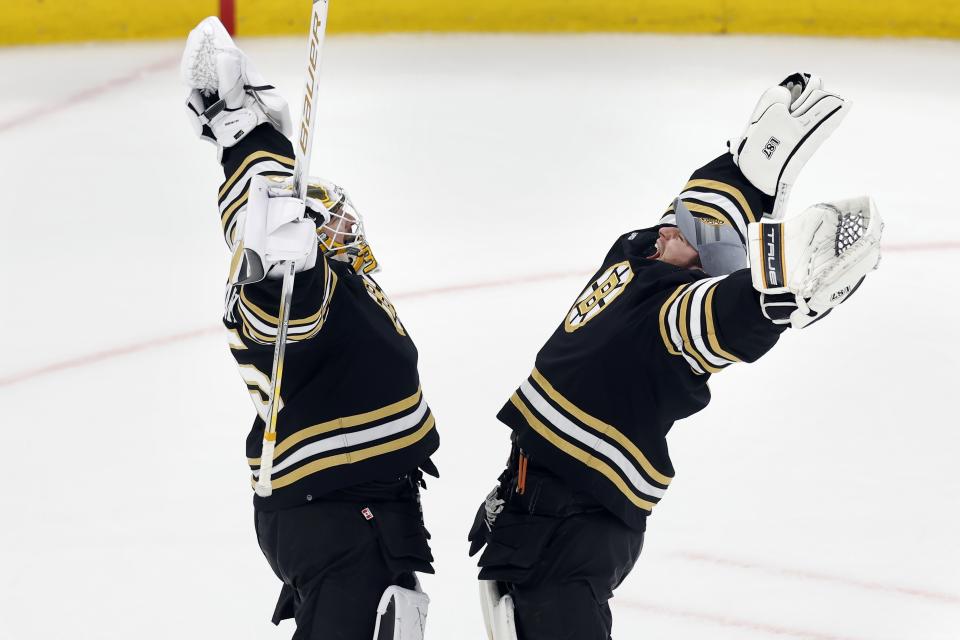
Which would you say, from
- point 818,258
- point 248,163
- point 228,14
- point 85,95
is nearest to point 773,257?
point 818,258

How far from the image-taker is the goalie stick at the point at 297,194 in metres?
2.31

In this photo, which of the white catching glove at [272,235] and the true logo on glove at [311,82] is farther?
the true logo on glove at [311,82]

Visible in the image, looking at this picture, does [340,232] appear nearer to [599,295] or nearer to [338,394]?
[338,394]

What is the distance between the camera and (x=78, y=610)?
3.25 meters

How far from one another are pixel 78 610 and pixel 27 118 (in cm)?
235

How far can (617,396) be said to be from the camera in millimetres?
2621

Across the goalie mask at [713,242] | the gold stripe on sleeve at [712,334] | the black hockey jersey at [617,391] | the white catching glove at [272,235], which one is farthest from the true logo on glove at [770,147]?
the white catching glove at [272,235]

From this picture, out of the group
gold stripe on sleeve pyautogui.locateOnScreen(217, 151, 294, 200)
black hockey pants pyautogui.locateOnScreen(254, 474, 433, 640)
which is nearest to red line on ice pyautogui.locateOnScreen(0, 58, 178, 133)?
gold stripe on sleeve pyautogui.locateOnScreen(217, 151, 294, 200)

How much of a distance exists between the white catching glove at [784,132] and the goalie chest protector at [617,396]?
0.30 m

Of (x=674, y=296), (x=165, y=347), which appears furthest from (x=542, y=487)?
(x=165, y=347)

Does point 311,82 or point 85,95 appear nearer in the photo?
point 311,82

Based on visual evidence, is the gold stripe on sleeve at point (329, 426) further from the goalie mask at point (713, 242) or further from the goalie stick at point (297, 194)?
the goalie mask at point (713, 242)

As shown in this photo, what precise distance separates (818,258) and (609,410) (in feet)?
1.98

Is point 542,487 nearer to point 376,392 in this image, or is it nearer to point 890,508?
point 376,392
